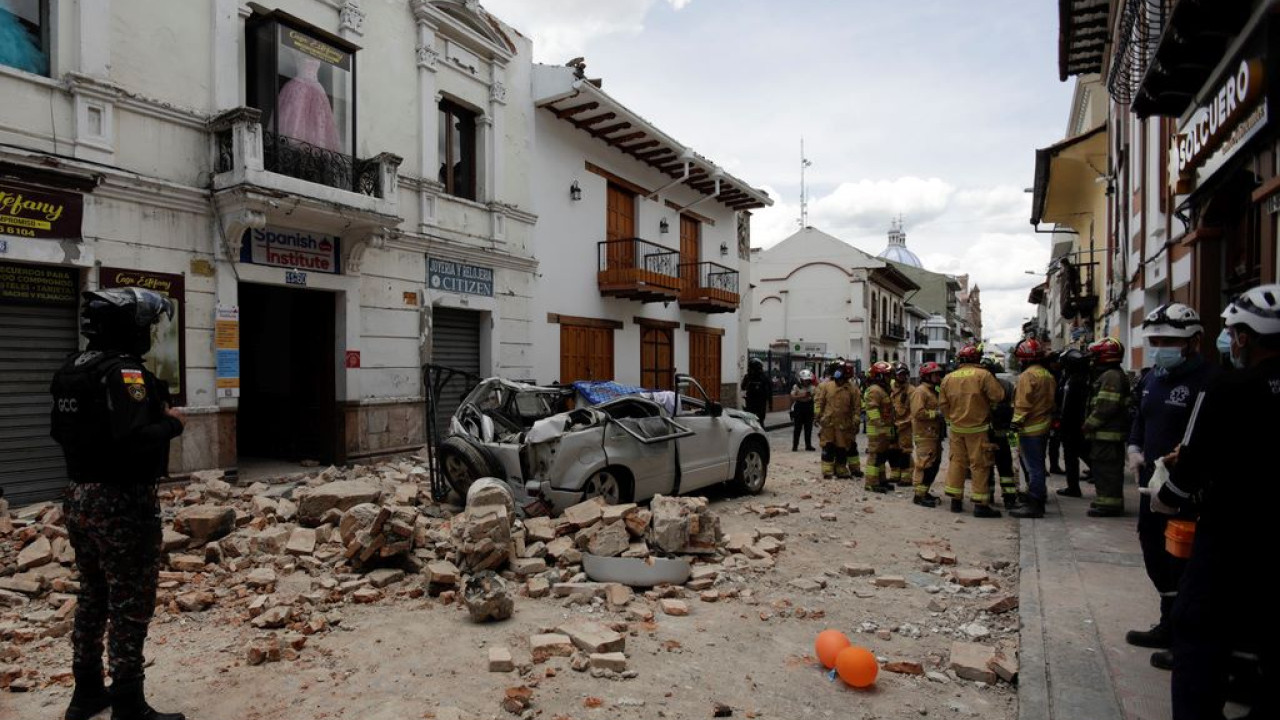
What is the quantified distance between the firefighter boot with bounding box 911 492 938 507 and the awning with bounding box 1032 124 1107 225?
Result: 10876mm

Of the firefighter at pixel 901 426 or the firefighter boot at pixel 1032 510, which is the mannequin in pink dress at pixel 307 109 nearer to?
the firefighter at pixel 901 426

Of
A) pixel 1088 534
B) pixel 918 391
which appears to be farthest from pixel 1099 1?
pixel 1088 534

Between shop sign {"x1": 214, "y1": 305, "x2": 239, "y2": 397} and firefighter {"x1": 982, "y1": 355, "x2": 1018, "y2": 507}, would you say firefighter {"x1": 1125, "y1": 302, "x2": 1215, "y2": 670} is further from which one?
shop sign {"x1": 214, "y1": 305, "x2": 239, "y2": 397}

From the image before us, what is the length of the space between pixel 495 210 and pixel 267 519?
8.02m

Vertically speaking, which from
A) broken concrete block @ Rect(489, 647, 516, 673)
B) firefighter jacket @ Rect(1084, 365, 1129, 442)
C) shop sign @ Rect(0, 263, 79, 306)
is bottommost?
broken concrete block @ Rect(489, 647, 516, 673)

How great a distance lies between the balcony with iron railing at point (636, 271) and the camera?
53.9 ft

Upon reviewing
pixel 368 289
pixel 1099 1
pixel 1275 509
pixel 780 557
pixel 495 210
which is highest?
pixel 1099 1

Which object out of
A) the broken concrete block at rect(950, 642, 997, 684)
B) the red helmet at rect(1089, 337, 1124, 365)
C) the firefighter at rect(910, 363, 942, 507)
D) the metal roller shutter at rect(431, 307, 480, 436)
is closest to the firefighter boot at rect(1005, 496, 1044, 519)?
the firefighter at rect(910, 363, 942, 507)

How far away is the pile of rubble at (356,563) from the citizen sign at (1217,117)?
502 centimetres

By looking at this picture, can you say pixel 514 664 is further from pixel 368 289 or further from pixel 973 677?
pixel 368 289

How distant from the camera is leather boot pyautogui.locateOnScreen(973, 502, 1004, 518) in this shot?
26.1ft

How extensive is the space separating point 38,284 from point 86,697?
6.27 metres

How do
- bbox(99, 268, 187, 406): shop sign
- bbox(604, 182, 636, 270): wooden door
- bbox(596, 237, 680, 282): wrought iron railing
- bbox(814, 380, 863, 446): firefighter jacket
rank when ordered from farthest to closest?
bbox(604, 182, 636, 270): wooden door
bbox(596, 237, 680, 282): wrought iron railing
bbox(814, 380, 863, 446): firefighter jacket
bbox(99, 268, 187, 406): shop sign

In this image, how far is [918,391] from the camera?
8.84 meters
